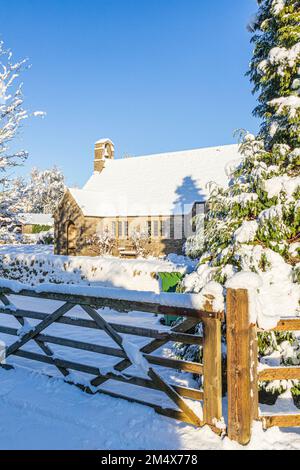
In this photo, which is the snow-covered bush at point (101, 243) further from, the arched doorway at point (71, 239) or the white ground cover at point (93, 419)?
the white ground cover at point (93, 419)

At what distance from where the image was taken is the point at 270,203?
569cm

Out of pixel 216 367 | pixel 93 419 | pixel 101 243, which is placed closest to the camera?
pixel 216 367

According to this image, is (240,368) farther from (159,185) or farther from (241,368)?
(159,185)

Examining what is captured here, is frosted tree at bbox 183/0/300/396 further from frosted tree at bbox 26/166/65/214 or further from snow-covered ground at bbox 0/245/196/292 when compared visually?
frosted tree at bbox 26/166/65/214

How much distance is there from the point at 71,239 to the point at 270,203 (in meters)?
23.6

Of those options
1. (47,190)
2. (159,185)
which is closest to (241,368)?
(159,185)

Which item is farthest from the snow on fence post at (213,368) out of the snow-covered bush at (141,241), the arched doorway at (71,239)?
the arched doorway at (71,239)

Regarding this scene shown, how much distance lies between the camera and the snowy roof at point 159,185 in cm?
2605

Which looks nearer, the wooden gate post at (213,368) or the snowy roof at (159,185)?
the wooden gate post at (213,368)

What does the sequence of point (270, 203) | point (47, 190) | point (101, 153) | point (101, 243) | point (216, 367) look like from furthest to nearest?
point (47, 190) < point (101, 153) < point (101, 243) < point (270, 203) < point (216, 367)

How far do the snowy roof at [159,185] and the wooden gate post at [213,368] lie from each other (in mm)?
20987

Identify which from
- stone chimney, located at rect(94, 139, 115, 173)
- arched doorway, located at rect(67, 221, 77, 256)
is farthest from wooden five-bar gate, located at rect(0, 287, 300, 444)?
stone chimney, located at rect(94, 139, 115, 173)

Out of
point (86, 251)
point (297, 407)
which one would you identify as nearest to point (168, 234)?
point (86, 251)

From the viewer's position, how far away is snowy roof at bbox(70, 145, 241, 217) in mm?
26047
